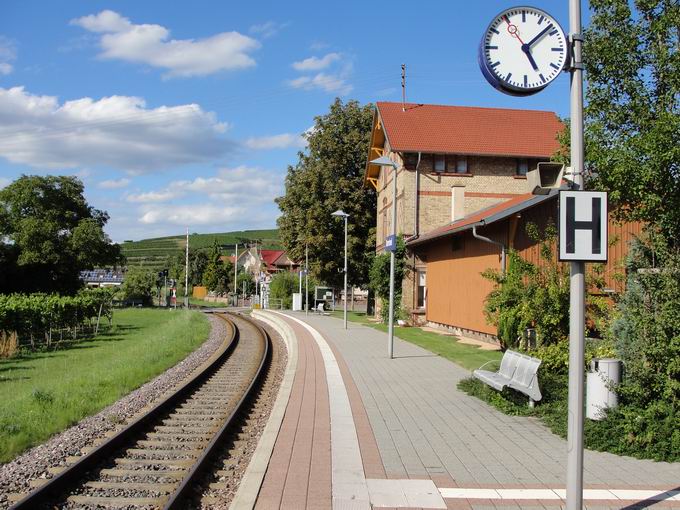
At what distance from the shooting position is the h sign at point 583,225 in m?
4.80

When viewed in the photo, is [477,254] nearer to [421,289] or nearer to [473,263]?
[473,263]

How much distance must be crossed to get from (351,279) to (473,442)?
36.8 metres

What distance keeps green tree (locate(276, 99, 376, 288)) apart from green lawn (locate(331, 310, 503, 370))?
56.2ft

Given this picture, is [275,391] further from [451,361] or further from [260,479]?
[260,479]

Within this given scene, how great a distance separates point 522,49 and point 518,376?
18.5 feet

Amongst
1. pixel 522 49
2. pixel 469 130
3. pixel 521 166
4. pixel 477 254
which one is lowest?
pixel 477 254

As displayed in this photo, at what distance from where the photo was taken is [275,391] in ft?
43.8

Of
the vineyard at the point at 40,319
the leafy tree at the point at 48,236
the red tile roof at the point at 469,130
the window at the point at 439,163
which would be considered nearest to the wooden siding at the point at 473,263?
the window at the point at 439,163

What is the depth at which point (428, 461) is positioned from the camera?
6.76m

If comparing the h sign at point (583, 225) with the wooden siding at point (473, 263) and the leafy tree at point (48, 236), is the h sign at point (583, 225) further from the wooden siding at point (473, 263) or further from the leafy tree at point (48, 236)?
the leafy tree at point (48, 236)

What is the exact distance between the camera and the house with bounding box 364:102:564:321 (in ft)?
102

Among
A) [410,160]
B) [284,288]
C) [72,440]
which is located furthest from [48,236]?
[72,440]

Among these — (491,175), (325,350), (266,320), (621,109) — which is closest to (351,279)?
(266,320)

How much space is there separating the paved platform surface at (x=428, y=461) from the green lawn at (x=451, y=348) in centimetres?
406
